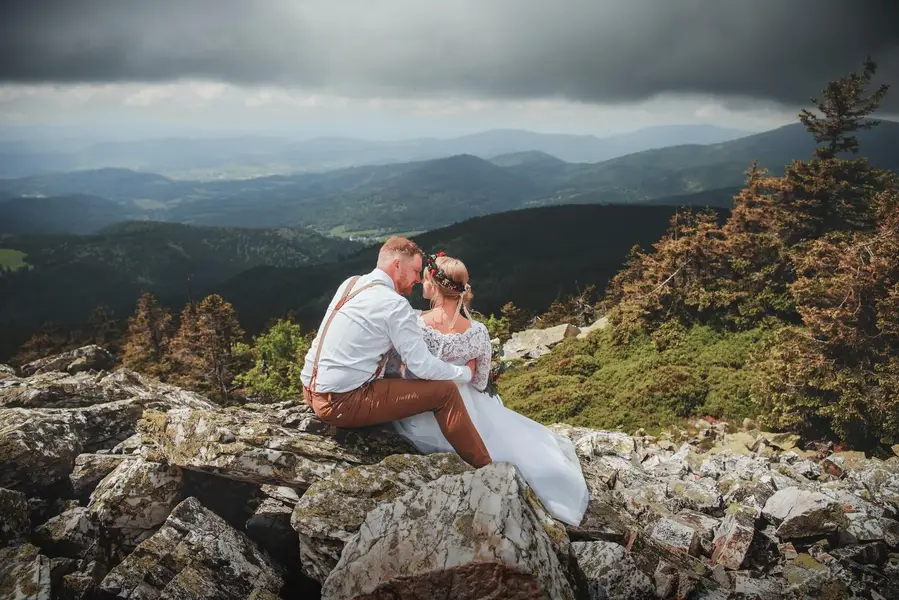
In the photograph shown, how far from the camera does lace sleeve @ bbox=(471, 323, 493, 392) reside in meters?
7.32

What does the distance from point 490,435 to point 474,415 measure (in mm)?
400

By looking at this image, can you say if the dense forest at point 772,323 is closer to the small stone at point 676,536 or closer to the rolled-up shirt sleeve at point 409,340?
the small stone at point 676,536

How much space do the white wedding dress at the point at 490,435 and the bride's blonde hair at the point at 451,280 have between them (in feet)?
1.61

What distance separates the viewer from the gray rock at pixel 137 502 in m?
6.58

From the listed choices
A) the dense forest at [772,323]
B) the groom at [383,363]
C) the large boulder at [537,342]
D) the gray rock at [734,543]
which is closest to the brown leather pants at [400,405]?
the groom at [383,363]

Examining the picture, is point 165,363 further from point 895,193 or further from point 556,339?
point 895,193

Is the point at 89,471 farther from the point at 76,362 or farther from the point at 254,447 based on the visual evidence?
the point at 76,362

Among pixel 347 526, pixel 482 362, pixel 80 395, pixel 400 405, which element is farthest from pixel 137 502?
pixel 80 395

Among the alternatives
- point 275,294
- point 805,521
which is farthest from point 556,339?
point 275,294

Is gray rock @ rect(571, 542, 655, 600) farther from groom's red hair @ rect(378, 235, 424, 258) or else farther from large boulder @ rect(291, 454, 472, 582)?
groom's red hair @ rect(378, 235, 424, 258)

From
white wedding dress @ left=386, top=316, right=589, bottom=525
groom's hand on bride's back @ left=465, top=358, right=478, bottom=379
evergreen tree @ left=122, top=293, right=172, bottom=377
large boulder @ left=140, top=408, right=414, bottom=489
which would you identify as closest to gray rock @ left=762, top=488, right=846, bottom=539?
white wedding dress @ left=386, top=316, right=589, bottom=525

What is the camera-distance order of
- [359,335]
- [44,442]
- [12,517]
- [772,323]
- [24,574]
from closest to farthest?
[24,574] → [12,517] → [359,335] → [44,442] → [772,323]

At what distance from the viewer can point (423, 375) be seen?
6.36 metres

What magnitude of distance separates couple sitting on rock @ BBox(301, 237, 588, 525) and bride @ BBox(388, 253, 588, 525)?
0.02m
